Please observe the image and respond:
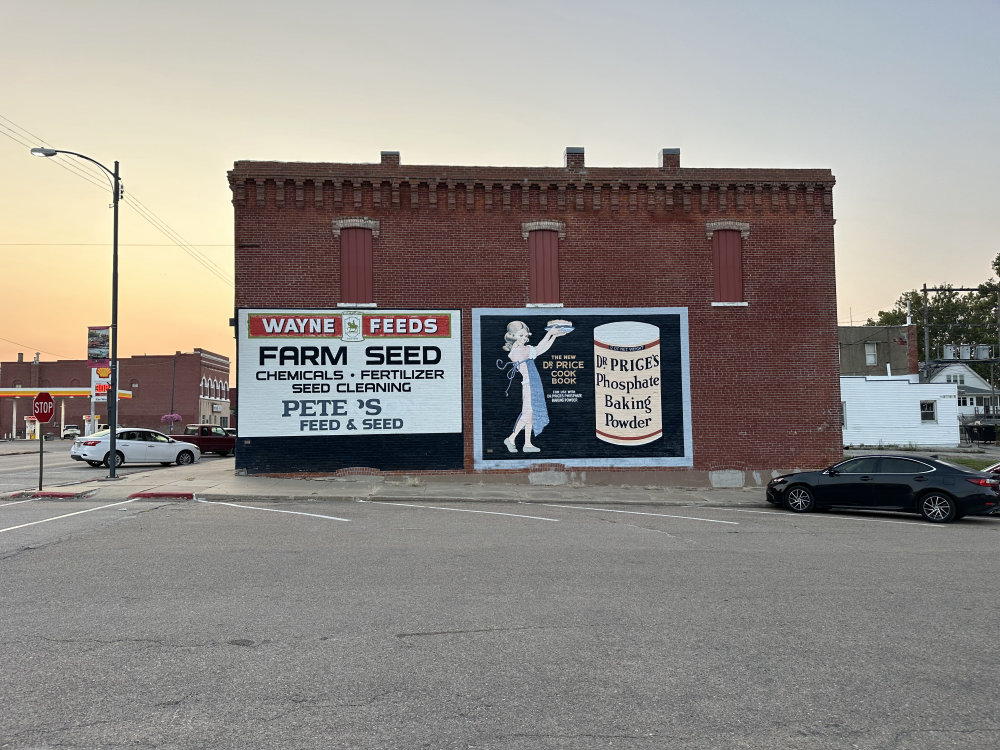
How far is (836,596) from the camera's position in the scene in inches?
316

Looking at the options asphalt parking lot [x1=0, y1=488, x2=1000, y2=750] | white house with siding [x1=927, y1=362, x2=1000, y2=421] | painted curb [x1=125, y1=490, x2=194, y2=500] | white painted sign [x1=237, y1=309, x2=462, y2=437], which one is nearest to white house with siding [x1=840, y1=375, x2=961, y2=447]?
white house with siding [x1=927, y1=362, x2=1000, y2=421]

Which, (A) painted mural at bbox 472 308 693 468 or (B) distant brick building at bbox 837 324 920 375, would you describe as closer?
(A) painted mural at bbox 472 308 693 468

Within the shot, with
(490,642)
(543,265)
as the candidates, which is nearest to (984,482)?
(543,265)

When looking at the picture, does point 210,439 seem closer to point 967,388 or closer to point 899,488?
point 899,488

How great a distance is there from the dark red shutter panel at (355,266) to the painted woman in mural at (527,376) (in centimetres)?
433

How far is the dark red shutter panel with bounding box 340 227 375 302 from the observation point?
2219cm

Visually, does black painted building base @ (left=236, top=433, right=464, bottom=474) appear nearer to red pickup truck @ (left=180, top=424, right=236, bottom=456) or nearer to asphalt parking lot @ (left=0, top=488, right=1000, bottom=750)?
asphalt parking lot @ (left=0, top=488, right=1000, bottom=750)

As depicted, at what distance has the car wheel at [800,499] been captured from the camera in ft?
55.8

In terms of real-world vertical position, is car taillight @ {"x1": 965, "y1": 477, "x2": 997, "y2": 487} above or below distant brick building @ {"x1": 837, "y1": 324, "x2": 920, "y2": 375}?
below

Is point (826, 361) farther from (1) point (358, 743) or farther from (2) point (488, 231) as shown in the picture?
(1) point (358, 743)

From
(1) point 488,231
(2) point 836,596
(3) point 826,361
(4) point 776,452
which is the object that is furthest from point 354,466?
(2) point 836,596

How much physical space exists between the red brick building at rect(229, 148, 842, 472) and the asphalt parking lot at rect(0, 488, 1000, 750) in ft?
33.7

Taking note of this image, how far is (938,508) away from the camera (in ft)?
50.9

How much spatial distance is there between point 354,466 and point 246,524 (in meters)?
8.53
